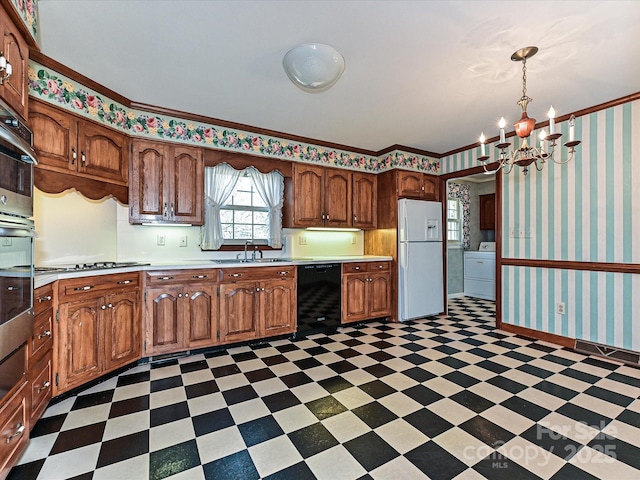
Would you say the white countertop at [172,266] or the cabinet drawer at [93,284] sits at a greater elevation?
the white countertop at [172,266]

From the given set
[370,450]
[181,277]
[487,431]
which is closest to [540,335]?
[487,431]

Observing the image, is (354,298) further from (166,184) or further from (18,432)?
(18,432)

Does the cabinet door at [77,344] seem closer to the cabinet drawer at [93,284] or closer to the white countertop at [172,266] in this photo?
the cabinet drawer at [93,284]

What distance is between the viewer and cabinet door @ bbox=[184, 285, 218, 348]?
2.84m

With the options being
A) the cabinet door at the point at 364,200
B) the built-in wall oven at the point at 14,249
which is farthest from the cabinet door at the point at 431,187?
the built-in wall oven at the point at 14,249

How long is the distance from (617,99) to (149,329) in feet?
15.4

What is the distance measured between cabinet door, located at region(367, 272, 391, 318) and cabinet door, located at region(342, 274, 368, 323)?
0.10 meters

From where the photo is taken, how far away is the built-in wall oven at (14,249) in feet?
4.16

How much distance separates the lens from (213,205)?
3.41 meters

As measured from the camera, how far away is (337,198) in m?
4.11

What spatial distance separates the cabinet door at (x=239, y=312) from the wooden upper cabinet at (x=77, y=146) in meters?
1.43


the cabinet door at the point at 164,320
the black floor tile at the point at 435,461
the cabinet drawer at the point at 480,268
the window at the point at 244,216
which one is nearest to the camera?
the black floor tile at the point at 435,461

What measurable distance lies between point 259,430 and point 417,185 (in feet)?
11.8

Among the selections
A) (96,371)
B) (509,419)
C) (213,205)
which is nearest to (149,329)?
(96,371)
